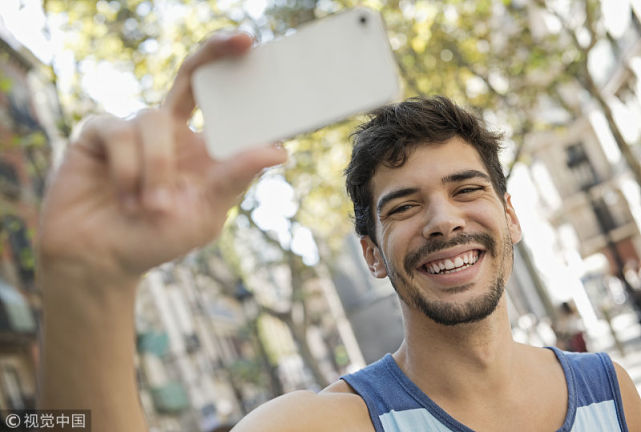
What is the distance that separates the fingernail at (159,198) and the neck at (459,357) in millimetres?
1521

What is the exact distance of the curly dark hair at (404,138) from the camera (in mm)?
2529

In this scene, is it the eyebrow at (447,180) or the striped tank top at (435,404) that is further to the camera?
the eyebrow at (447,180)

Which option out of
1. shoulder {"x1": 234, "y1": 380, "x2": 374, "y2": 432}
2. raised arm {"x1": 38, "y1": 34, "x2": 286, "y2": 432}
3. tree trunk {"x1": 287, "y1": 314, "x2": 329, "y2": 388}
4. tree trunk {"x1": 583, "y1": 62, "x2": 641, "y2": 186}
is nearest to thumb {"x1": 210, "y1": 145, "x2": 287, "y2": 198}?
raised arm {"x1": 38, "y1": 34, "x2": 286, "y2": 432}

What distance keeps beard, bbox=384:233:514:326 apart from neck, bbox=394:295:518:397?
2.0 inches

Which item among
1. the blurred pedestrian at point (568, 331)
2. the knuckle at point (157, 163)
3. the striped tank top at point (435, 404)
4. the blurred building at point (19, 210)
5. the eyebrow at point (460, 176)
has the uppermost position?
the blurred building at point (19, 210)

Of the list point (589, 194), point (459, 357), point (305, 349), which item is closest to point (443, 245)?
point (459, 357)

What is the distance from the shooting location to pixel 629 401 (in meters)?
2.43

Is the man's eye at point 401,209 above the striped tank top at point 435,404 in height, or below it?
above

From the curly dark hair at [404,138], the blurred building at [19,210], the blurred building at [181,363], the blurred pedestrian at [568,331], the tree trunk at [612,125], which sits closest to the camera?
the curly dark hair at [404,138]

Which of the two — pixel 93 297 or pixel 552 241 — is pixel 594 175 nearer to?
pixel 552 241

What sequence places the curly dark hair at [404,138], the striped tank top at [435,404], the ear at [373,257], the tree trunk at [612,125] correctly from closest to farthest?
the striped tank top at [435,404]
the curly dark hair at [404,138]
the ear at [373,257]
the tree trunk at [612,125]

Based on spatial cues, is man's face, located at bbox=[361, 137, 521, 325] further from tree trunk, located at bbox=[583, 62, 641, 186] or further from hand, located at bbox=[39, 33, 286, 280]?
tree trunk, located at bbox=[583, 62, 641, 186]

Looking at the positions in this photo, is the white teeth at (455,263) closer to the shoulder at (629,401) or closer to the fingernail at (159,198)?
the shoulder at (629,401)

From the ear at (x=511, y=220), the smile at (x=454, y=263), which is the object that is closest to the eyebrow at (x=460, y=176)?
the smile at (x=454, y=263)
